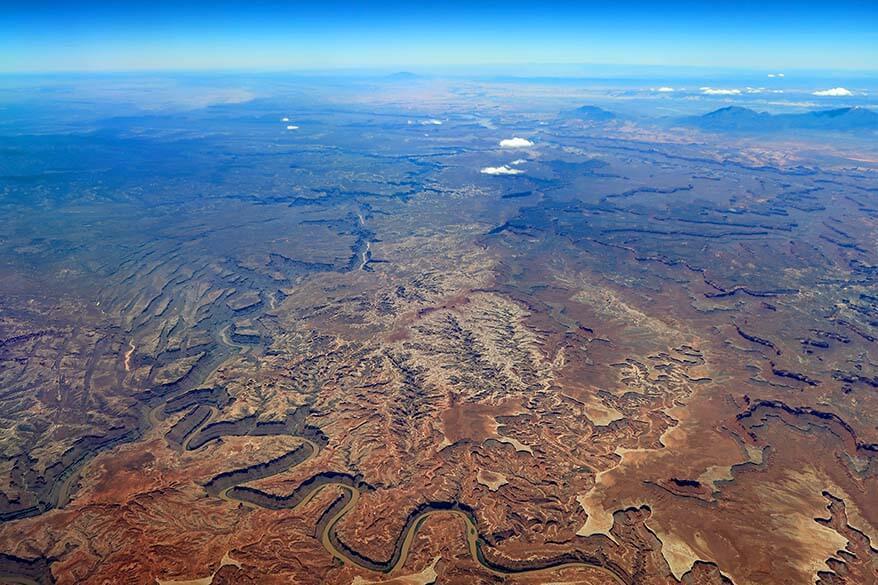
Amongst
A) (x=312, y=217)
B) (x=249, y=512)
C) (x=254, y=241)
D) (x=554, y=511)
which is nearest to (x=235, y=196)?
(x=312, y=217)

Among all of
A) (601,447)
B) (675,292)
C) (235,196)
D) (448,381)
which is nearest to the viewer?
(601,447)

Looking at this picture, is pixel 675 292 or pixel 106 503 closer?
pixel 106 503

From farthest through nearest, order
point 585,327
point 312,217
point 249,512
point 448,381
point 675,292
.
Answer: point 312,217 → point 675,292 → point 585,327 → point 448,381 → point 249,512

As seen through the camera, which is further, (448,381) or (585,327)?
(585,327)

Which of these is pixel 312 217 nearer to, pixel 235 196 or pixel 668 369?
Answer: pixel 235 196

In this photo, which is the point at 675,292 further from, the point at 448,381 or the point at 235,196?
the point at 235,196

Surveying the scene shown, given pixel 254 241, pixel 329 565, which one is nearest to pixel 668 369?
pixel 329 565
